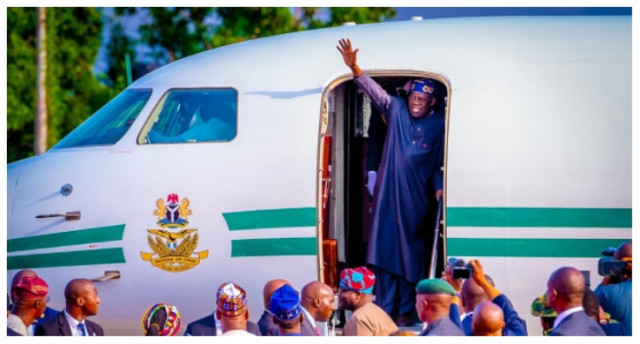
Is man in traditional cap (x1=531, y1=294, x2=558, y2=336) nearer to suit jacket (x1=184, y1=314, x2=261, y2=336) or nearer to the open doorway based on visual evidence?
the open doorway

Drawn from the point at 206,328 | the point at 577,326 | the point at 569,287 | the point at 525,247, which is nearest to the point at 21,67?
the point at 206,328

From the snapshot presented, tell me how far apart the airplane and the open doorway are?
279 millimetres

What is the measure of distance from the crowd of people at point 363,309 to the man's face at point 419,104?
5.20ft

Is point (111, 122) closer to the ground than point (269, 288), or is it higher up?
higher up

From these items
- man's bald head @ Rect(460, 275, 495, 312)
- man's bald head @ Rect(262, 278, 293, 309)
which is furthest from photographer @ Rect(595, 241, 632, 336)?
man's bald head @ Rect(262, 278, 293, 309)

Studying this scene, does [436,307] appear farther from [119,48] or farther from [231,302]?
[119,48]

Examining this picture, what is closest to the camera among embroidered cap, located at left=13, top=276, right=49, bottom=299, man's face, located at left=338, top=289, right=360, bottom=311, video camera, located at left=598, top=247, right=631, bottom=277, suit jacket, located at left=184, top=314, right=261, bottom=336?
embroidered cap, located at left=13, top=276, right=49, bottom=299

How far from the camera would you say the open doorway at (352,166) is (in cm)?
954

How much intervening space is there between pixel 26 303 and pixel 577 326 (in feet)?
13.0

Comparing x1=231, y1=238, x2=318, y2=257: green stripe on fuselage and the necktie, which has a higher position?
x1=231, y1=238, x2=318, y2=257: green stripe on fuselage

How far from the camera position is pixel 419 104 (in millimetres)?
9438

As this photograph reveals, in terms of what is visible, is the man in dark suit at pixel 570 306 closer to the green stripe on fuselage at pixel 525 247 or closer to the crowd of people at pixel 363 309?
the crowd of people at pixel 363 309

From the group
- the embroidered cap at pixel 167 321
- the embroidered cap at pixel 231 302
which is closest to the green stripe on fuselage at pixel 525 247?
the embroidered cap at pixel 231 302

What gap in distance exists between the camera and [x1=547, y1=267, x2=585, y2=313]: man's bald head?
24.9 feet
